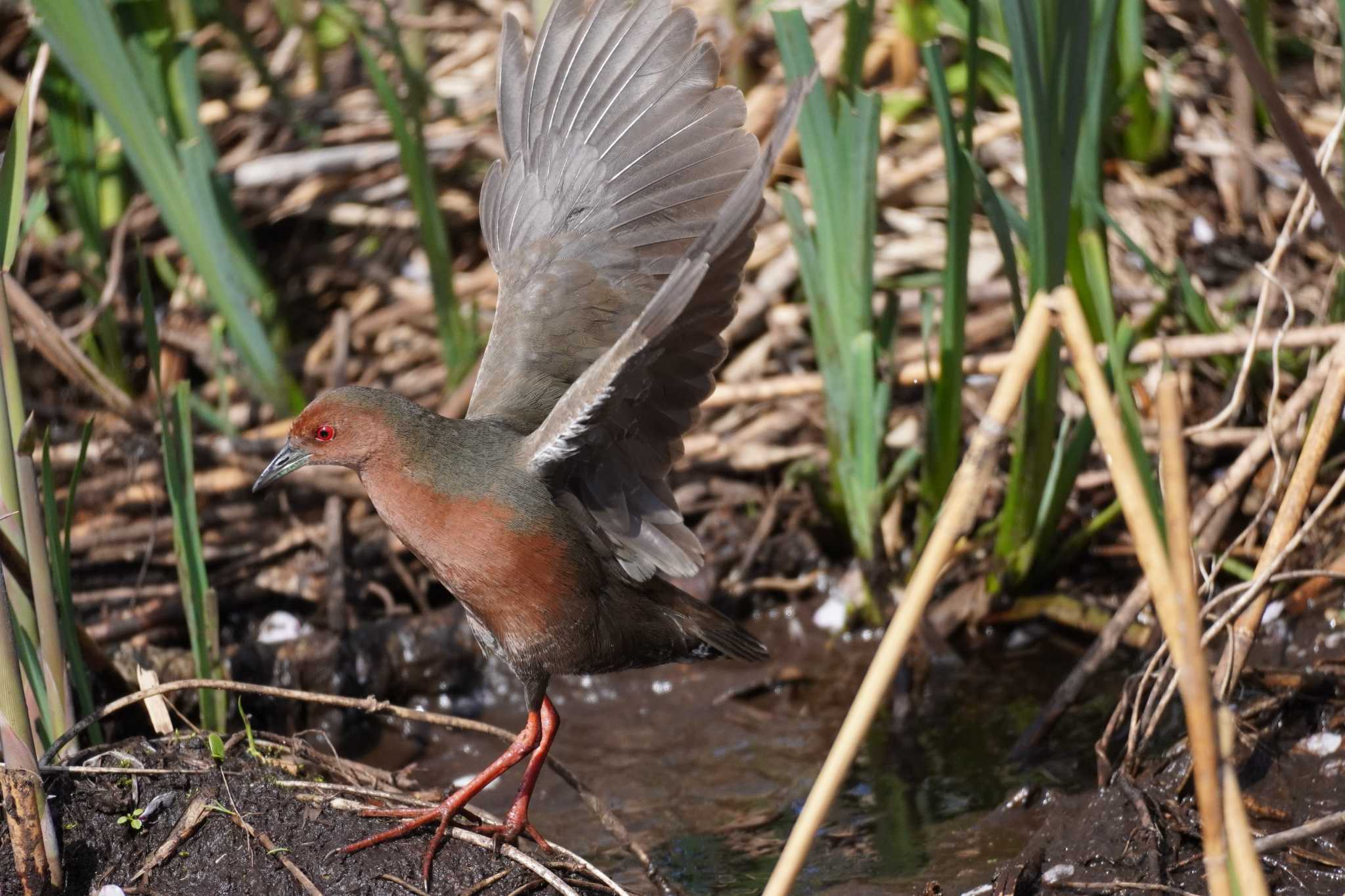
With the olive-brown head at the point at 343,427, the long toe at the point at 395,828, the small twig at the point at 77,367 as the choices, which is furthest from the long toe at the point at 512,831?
the small twig at the point at 77,367

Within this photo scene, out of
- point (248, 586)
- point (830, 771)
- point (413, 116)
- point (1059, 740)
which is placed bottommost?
point (1059, 740)

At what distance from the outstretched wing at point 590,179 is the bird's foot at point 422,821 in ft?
3.08

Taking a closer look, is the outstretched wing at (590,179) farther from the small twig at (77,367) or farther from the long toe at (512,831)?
the small twig at (77,367)

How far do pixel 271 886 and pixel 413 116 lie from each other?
2787 mm

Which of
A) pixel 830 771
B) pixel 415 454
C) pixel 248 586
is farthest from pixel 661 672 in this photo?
pixel 830 771

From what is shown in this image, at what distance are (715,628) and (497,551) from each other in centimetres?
70

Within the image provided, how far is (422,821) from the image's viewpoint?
2809 millimetres

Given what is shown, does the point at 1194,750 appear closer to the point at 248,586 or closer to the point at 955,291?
the point at 955,291

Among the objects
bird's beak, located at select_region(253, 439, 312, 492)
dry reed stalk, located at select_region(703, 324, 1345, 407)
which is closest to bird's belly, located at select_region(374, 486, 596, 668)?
bird's beak, located at select_region(253, 439, 312, 492)

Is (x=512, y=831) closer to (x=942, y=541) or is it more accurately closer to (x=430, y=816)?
(x=430, y=816)

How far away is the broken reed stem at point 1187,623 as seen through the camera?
172cm

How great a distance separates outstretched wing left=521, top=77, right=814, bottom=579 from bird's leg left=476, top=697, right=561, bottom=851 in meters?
0.41

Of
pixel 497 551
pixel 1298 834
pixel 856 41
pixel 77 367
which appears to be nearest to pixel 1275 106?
pixel 1298 834

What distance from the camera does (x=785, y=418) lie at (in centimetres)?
486
